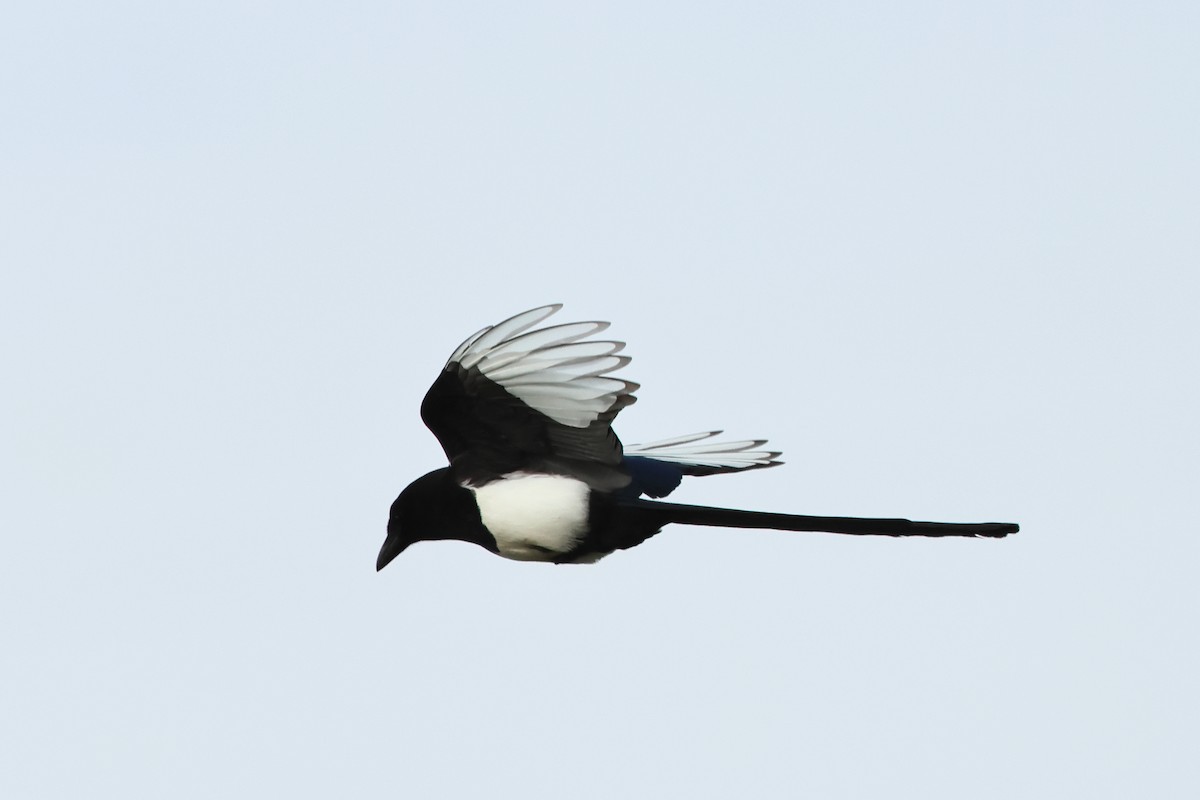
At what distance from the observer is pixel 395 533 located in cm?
510

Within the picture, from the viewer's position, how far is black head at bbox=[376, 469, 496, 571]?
16.2ft

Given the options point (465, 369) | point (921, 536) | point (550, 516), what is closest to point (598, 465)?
point (550, 516)

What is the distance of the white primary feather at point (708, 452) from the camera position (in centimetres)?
559

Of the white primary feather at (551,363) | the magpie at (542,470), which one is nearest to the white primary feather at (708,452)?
the magpie at (542,470)

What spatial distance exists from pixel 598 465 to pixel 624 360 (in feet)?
1.70

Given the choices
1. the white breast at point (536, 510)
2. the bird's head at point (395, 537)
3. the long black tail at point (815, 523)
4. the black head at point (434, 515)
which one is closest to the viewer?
the long black tail at point (815, 523)

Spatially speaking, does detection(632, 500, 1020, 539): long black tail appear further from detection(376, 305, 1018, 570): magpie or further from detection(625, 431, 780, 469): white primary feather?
detection(625, 431, 780, 469): white primary feather

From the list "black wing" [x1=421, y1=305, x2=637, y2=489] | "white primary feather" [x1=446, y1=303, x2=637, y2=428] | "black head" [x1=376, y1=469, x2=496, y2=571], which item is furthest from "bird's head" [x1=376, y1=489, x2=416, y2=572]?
"white primary feather" [x1=446, y1=303, x2=637, y2=428]

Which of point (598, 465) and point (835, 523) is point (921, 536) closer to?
point (835, 523)

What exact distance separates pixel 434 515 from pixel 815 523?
115cm

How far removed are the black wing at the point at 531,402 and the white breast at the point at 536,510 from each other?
0.11 ft

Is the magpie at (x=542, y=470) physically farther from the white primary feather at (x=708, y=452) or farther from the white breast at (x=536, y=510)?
the white primary feather at (x=708, y=452)

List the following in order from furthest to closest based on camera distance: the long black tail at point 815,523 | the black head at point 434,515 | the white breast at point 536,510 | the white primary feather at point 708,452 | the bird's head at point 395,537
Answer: the white primary feather at point 708,452 < the bird's head at point 395,537 < the black head at point 434,515 < the white breast at point 536,510 < the long black tail at point 815,523

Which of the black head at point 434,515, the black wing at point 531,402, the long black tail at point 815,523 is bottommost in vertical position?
the long black tail at point 815,523
